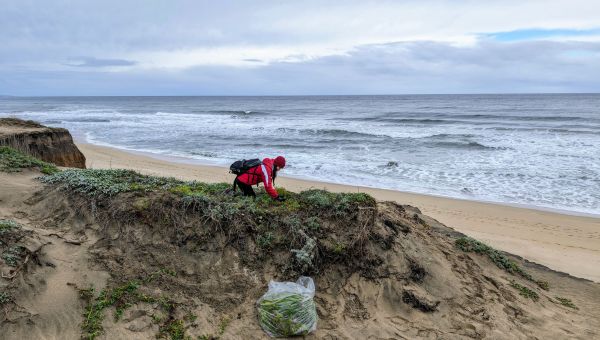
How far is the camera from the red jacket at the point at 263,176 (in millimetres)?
6238

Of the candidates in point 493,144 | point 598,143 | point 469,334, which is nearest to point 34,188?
point 469,334

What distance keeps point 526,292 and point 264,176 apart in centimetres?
427

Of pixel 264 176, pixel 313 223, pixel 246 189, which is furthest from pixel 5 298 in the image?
pixel 313 223

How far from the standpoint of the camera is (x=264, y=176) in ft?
20.5

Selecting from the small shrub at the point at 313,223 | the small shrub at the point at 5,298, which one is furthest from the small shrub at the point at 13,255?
the small shrub at the point at 313,223

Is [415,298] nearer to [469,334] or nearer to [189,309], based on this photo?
[469,334]

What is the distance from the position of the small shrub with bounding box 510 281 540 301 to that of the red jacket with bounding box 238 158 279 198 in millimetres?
3866

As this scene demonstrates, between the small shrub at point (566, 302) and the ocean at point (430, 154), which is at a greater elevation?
the ocean at point (430, 154)

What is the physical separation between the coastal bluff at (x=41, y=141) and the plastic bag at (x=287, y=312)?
29.1 feet

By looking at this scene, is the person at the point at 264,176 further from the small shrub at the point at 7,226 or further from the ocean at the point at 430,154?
the ocean at the point at 430,154

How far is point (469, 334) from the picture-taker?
16.5ft

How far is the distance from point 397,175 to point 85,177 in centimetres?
1281

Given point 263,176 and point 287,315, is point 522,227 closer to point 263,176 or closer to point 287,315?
point 263,176

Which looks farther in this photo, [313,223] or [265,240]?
[313,223]
